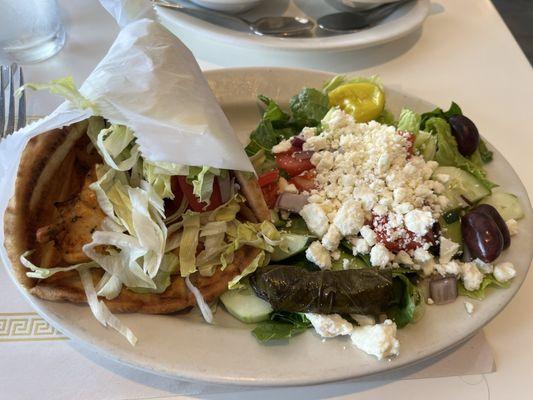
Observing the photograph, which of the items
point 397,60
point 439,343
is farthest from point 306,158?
point 397,60

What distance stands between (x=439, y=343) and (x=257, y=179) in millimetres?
689

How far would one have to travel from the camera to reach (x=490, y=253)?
1.41 meters

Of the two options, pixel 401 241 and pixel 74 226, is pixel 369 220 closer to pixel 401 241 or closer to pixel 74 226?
pixel 401 241

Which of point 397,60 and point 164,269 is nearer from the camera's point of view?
point 164,269

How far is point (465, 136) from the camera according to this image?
5.69 ft

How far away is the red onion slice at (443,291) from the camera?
4.54 feet

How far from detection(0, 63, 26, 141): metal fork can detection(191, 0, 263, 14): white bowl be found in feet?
2.76

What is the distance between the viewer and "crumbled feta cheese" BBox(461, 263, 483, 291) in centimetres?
139

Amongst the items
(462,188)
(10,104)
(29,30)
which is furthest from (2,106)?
(462,188)

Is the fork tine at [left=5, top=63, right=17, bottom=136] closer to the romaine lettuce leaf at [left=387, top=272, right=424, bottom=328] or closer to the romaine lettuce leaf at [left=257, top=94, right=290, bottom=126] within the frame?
the romaine lettuce leaf at [left=257, top=94, right=290, bottom=126]

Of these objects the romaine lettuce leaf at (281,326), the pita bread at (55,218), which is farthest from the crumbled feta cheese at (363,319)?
the pita bread at (55,218)

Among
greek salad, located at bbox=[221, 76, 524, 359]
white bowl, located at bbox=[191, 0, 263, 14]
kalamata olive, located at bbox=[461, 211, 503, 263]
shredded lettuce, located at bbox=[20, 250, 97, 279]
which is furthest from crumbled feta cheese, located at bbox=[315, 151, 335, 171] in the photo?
white bowl, located at bbox=[191, 0, 263, 14]

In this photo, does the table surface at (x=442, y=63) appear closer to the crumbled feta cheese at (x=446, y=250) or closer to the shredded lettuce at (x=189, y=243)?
the crumbled feta cheese at (x=446, y=250)

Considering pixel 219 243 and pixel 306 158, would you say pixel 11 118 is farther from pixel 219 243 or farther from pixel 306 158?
pixel 306 158
